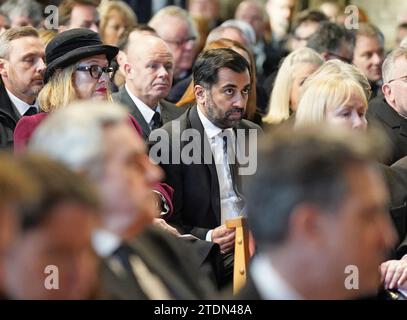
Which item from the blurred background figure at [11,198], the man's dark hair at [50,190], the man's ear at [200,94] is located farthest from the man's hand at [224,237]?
the blurred background figure at [11,198]

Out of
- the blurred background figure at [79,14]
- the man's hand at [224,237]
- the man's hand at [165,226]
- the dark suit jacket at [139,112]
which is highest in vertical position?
the blurred background figure at [79,14]

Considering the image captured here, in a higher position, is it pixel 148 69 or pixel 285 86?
pixel 148 69

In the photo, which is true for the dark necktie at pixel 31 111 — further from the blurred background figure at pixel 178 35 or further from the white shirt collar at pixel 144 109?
the blurred background figure at pixel 178 35

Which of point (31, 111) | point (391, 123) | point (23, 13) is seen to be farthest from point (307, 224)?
point (23, 13)

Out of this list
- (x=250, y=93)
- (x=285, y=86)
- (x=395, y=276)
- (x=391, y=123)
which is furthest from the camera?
(x=285, y=86)

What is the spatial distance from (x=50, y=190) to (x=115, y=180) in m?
0.48

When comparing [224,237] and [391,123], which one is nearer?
[224,237]

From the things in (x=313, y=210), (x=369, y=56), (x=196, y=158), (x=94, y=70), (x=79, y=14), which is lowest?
(x=196, y=158)

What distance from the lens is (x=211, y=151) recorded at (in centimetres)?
560

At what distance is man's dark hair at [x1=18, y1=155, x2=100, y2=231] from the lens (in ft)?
7.98

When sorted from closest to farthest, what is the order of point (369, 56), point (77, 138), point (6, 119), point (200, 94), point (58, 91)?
1. point (77, 138)
2. point (58, 91)
3. point (6, 119)
4. point (200, 94)
5. point (369, 56)

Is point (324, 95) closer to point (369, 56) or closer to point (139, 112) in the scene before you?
point (139, 112)

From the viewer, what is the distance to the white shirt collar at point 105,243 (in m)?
3.05
